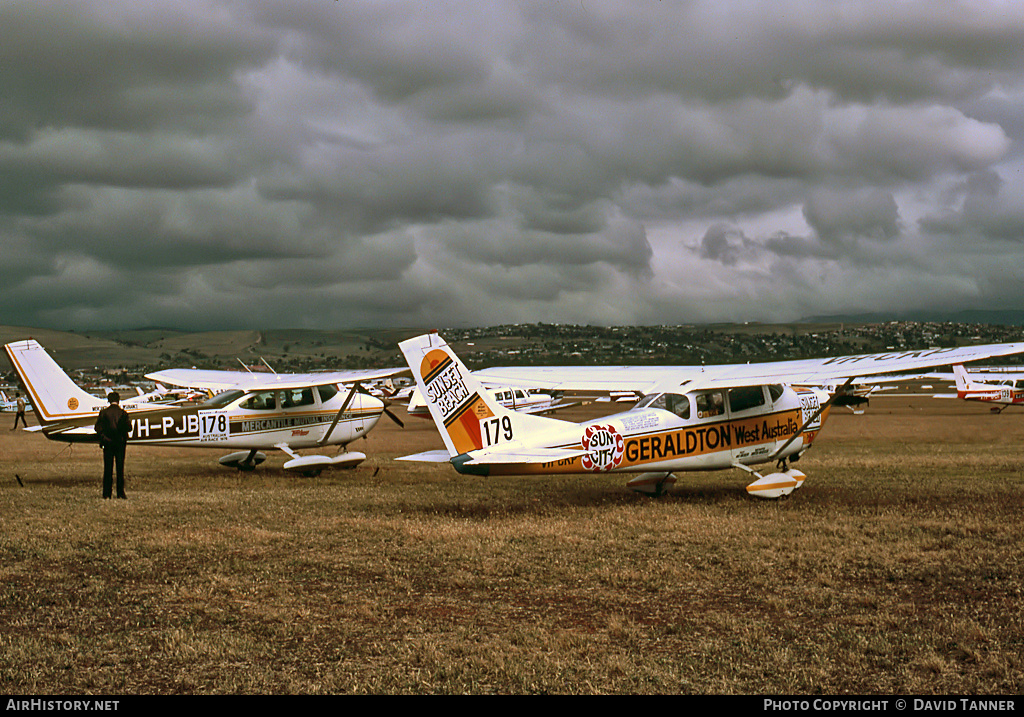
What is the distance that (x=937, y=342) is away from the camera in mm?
113500

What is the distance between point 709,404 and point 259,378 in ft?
36.1

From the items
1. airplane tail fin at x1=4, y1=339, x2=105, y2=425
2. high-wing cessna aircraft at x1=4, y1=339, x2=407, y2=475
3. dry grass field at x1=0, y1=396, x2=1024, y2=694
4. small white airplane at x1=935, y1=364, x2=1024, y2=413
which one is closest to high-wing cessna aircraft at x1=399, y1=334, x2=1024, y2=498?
dry grass field at x1=0, y1=396, x2=1024, y2=694

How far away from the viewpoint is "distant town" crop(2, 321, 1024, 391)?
124625 millimetres

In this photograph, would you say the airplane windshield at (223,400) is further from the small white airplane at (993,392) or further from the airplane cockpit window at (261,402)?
the small white airplane at (993,392)

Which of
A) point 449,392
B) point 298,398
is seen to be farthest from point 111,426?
point 449,392

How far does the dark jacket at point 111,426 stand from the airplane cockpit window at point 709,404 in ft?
28.8

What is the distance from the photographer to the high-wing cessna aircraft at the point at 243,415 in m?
14.6

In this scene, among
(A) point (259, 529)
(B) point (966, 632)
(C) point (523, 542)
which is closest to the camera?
(B) point (966, 632)

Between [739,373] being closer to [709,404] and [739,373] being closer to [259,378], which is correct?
[709,404]

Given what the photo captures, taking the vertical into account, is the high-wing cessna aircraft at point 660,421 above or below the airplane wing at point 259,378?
below

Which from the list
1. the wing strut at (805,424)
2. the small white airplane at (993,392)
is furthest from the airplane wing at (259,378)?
the small white airplane at (993,392)

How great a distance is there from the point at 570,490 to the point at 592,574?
6.20 meters

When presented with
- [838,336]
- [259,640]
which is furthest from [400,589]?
[838,336]
